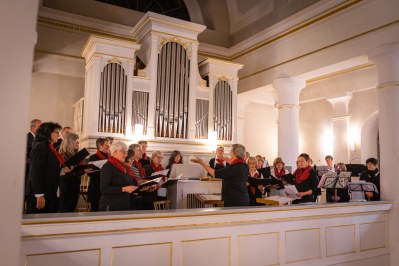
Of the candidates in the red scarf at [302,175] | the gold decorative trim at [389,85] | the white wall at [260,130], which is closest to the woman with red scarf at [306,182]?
the red scarf at [302,175]

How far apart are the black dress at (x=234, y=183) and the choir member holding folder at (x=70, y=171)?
5.59 feet

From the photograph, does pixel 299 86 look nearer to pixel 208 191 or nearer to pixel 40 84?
pixel 208 191

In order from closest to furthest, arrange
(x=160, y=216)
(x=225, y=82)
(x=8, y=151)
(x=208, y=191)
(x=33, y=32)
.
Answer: (x=8, y=151) → (x=33, y=32) → (x=160, y=216) → (x=208, y=191) → (x=225, y=82)

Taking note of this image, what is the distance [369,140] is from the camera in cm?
1159

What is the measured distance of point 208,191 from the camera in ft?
21.4

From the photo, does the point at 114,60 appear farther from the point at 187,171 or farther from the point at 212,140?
the point at 187,171

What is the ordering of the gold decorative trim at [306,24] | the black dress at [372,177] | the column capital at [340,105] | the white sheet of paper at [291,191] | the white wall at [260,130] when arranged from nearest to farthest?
the white sheet of paper at [291,191] < the black dress at [372,177] < the gold decorative trim at [306,24] < the column capital at [340,105] < the white wall at [260,130]

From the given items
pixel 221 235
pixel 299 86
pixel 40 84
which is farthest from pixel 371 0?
pixel 40 84

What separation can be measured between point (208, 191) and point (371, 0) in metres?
4.98

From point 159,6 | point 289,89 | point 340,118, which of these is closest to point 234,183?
point 289,89

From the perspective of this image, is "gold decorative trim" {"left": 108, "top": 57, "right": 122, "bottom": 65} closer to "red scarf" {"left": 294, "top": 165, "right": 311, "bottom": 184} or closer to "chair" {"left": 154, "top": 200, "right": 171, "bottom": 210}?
"chair" {"left": 154, "top": 200, "right": 171, "bottom": 210}

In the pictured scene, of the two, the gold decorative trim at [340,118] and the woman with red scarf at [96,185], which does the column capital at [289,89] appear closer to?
the gold decorative trim at [340,118]

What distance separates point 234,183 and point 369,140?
859 centimetres

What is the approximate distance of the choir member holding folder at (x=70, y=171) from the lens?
4.52 metres
